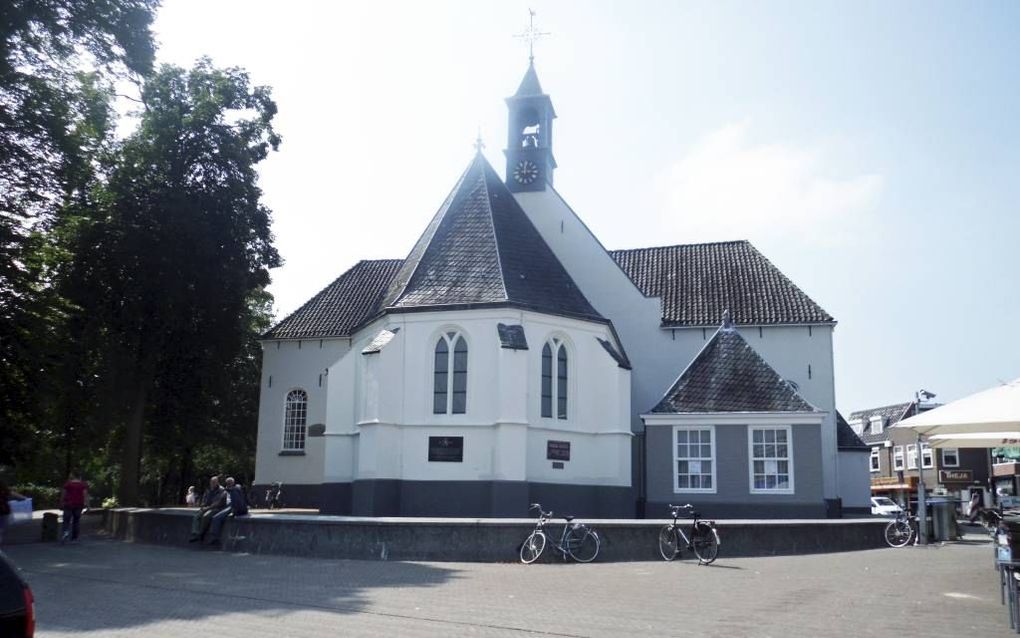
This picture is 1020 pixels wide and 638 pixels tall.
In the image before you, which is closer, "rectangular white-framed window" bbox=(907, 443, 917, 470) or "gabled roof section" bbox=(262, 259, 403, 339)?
"gabled roof section" bbox=(262, 259, 403, 339)

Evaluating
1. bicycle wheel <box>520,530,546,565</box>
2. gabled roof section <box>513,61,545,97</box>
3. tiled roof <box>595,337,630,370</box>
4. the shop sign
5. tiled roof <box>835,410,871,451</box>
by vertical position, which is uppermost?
gabled roof section <box>513,61,545,97</box>

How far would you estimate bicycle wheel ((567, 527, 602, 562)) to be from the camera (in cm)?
1677

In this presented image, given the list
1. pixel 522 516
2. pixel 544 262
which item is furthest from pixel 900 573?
pixel 544 262

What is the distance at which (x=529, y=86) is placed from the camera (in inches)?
1390

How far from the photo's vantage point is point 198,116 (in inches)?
1192

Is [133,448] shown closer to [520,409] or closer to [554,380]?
[520,409]

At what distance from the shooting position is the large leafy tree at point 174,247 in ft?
94.8

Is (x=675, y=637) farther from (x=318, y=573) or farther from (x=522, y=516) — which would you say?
(x=522, y=516)

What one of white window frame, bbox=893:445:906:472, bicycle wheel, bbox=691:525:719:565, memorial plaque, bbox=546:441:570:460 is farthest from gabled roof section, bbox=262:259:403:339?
white window frame, bbox=893:445:906:472

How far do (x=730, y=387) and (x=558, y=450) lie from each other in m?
5.79

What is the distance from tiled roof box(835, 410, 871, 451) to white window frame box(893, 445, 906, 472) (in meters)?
36.9

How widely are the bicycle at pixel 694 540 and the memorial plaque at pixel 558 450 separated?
852 cm

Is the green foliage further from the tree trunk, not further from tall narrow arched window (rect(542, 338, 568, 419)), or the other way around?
tall narrow arched window (rect(542, 338, 568, 419))

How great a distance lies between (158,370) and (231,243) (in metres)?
5.68
